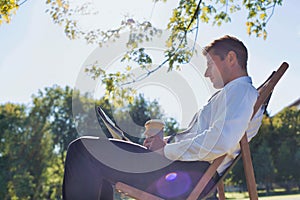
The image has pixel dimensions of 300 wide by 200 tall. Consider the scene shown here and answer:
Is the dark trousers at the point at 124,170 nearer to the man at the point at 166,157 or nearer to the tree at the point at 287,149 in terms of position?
the man at the point at 166,157

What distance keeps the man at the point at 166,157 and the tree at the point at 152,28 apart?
2.64 metres

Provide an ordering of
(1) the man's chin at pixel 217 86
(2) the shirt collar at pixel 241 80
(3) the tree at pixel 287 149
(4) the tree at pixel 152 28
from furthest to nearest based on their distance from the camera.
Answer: (3) the tree at pixel 287 149 → (4) the tree at pixel 152 28 → (1) the man's chin at pixel 217 86 → (2) the shirt collar at pixel 241 80

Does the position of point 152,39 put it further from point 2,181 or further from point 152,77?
point 2,181

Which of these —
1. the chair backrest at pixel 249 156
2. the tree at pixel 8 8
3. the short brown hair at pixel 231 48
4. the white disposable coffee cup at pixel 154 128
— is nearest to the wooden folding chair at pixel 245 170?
the chair backrest at pixel 249 156

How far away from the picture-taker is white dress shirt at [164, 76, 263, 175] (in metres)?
1.45

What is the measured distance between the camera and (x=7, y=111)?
25281 millimetres

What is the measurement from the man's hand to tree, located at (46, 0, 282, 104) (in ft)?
8.15

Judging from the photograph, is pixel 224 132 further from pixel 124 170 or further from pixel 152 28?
pixel 152 28

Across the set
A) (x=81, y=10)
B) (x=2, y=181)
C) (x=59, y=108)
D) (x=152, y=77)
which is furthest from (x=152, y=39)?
(x=59, y=108)

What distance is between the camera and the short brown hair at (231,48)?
166cm

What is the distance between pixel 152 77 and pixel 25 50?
41.2 feet

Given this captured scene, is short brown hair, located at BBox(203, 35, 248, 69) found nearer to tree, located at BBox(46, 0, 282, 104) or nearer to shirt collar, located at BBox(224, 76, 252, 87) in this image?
shirt collar, located at BBox(224, 76, 252, 87)

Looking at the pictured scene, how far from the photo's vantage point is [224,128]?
4.77ft

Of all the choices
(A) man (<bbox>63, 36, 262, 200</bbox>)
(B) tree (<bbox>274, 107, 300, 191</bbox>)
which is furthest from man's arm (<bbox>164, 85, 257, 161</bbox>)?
(B) tree (<bbox>274, 107, 300, 191</bbox>)
